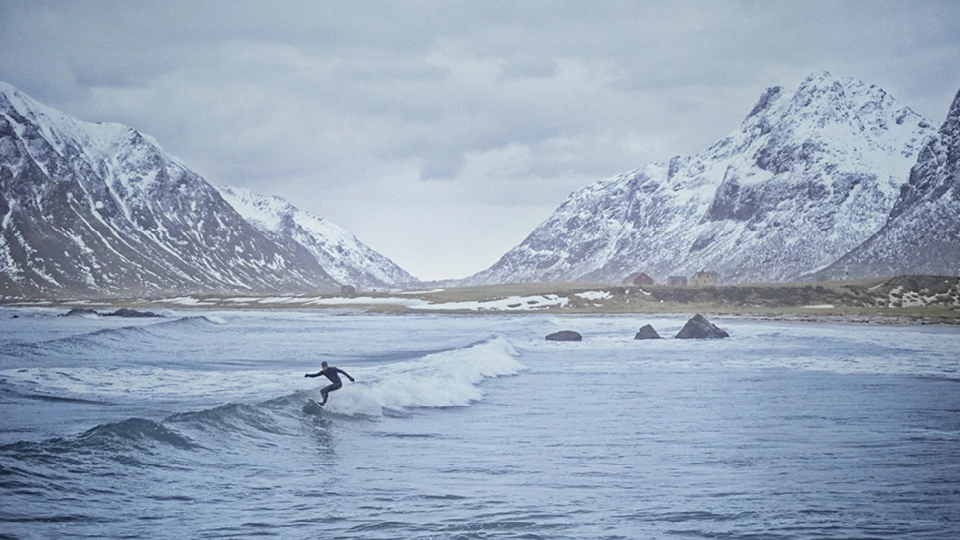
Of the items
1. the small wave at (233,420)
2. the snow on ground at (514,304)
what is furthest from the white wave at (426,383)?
the snow on ground at (514,304)

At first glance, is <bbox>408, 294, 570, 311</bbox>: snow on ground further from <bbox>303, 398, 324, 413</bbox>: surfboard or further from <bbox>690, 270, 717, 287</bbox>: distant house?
<bbox>303, 398, 324, 413</bbox>: surfboard

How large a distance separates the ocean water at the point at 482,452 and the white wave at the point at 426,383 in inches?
5.0

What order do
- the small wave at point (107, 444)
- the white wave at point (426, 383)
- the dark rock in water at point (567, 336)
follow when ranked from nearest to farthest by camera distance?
1. the small wave at point (107, 444)
2. the white wave at point (426, 383)
3. the dark rock in water at point (567, 336)

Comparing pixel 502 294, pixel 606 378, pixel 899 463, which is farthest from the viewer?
pixel 502 294

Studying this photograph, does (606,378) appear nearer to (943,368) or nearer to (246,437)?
(943,368)

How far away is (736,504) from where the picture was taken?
17000 mm

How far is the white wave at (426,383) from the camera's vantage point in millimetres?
30688

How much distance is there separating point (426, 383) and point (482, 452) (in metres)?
13.9

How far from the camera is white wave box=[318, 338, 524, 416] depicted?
30688 mm

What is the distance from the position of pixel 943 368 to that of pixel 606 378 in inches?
658

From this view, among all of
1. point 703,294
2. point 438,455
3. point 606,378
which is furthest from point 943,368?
point 703,294

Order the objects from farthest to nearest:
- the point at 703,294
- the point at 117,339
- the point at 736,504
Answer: the point at 703,294 → the point at 117,339 → the point at 736,504

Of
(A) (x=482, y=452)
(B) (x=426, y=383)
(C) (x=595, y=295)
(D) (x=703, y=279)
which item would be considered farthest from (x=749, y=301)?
(A) (x=482, y=452)

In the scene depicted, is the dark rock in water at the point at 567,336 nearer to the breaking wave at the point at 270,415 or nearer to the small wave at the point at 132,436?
the breaking wave at the point at 270,415
